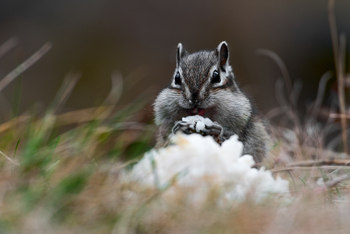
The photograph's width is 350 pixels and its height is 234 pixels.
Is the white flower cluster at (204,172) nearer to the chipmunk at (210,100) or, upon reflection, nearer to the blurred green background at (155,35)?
the chipmunk at (210,100)

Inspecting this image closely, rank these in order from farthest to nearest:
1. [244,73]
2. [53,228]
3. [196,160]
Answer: [244,73], [196,160], [53,228]

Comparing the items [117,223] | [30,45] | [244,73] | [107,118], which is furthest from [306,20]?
[117,223]

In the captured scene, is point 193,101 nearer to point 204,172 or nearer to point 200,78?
point 200,78

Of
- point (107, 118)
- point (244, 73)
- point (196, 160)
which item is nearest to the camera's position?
point (196, 160)

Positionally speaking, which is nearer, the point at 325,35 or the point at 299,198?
the point at 299,198

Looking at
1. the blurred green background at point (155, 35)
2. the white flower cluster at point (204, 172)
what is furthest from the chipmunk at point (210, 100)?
the blurred green background at point (155, 35)

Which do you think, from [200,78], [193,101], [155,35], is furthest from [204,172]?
[155,35]

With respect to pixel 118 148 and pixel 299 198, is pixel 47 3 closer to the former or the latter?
pixel 118 148
